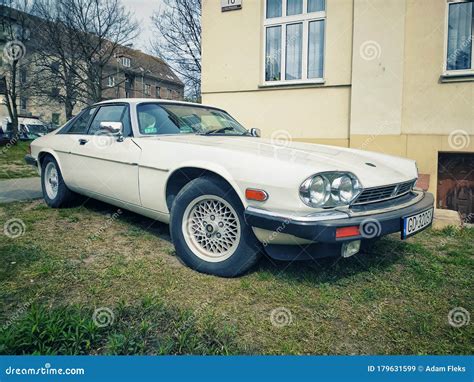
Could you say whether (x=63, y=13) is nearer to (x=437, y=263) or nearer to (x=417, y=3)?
(x=417, y=3)

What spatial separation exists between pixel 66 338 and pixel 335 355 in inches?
53.5

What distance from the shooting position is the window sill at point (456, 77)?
17.8 feet

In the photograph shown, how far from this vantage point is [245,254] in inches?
103

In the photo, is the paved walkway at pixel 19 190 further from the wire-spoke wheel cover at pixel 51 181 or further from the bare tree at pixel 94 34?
the bare tree at pixel 94 34

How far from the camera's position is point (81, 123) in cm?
453

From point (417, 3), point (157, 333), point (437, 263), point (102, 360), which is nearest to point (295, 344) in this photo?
point (157, 333)

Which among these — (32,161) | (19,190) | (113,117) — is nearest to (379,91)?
(113,117)

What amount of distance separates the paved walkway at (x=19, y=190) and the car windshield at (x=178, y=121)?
3222 millimetres

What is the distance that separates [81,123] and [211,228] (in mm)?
2709

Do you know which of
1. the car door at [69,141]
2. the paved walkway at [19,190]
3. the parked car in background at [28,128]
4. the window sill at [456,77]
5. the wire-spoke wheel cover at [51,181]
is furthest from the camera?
the parked car in background at [28,128]

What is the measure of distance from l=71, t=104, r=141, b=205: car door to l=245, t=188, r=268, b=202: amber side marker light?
1.29 metres

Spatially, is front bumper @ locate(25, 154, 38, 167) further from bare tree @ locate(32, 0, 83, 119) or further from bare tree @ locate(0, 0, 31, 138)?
bare tree @ locate(0, 0, 31, 138)

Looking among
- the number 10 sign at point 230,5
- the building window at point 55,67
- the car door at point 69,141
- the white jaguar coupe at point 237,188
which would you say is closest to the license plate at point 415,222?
the white jaguar coupe at point 237,188

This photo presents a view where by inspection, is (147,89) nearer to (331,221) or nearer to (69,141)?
(69,141)
